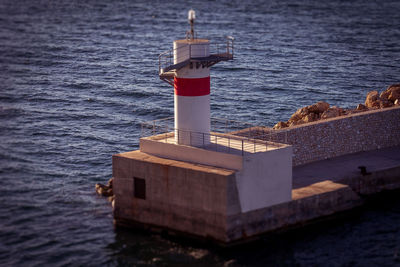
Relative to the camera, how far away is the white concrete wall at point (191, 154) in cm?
2377

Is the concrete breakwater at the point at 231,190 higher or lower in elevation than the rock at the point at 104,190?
higher

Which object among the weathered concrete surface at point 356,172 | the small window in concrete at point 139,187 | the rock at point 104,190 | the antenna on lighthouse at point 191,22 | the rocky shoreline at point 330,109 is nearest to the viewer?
the antenna on lighthouse at point 191,22

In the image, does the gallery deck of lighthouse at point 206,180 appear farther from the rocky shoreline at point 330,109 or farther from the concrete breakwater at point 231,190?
the rocky shoreline at point 330,109

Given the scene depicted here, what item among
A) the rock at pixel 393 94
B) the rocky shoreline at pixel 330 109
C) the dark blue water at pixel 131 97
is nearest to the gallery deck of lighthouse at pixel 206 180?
the dark blue water at pixel 131 97

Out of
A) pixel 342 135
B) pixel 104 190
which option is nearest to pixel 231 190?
pixel 104 190

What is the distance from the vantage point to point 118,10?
345 ft

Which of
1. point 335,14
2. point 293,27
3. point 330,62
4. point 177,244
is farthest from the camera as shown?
point 335,14

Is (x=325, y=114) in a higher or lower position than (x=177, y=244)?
higher

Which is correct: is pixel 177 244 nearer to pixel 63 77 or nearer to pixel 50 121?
pixel 50 121

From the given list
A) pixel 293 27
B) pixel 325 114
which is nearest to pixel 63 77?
pixel 325 114

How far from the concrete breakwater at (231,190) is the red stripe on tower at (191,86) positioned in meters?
1.82

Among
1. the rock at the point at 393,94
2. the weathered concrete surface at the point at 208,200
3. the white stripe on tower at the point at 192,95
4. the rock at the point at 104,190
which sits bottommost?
the rock at the point at 104,190

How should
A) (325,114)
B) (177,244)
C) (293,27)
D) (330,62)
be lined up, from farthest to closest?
1. (293,27)
2. (330,62)
3. (325,114)
4. (177,244)

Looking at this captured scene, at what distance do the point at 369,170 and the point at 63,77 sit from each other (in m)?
30.1
